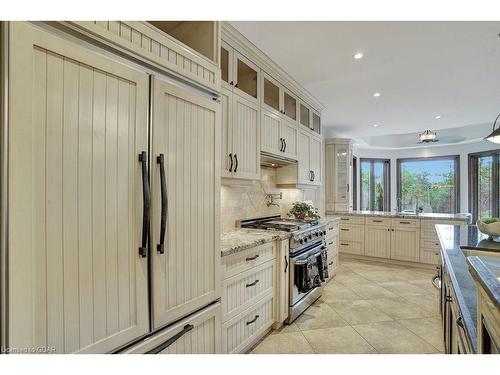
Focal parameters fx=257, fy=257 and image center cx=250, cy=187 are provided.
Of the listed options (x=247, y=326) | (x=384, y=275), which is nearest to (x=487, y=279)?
(x=247, y=326)

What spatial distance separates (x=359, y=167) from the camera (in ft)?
24.9

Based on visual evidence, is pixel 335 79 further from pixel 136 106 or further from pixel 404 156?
pixel 404 156

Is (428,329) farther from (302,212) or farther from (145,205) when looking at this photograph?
(145,205)

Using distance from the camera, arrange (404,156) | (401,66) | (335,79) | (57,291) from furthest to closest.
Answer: (404,156) < (335,79) < (401,66) < (57,291)

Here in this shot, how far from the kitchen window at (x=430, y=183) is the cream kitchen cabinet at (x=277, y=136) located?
5002 millimetres

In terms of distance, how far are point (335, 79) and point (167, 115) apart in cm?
263

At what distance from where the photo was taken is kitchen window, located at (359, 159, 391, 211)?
770 cm

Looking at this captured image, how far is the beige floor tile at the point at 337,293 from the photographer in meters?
3.23

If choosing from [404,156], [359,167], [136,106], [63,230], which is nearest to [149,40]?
[136,106]

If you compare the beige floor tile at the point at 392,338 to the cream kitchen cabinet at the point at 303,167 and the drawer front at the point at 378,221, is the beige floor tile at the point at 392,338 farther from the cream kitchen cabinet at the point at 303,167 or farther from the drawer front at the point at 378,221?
the drawer front at the point at 378,221

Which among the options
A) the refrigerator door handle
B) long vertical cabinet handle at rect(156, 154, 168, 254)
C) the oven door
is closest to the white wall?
the oven door

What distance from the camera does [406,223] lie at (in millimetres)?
4668

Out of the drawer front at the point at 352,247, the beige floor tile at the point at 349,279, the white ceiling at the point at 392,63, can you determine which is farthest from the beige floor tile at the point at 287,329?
the drawer front at the point at 352,247
